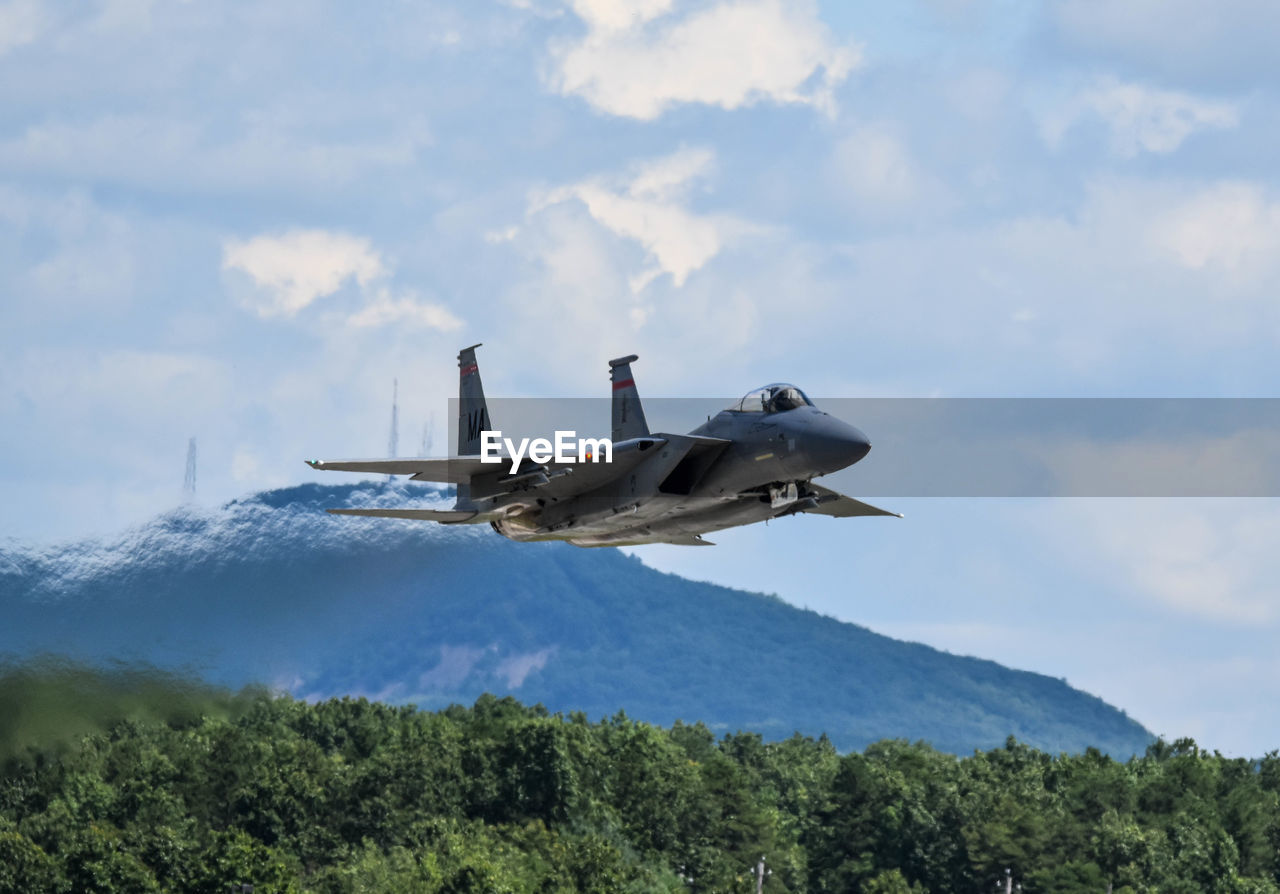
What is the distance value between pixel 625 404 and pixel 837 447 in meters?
8.67

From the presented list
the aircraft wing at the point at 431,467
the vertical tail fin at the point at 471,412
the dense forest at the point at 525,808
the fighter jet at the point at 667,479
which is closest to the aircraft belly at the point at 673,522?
the fighter jet at the point at 667,479

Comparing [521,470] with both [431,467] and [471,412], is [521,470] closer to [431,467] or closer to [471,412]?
[431,467]

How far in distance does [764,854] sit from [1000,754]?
28.7 m

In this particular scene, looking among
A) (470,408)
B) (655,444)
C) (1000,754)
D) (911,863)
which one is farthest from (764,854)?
(655,444)

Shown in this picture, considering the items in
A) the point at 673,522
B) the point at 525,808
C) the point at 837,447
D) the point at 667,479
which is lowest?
the point at 525,808

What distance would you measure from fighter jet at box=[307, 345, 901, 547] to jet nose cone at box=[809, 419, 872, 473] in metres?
0.02

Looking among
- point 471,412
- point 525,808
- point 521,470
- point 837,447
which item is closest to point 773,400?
point 837,447

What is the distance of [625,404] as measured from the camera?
4509cm

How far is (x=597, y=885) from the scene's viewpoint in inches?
3201

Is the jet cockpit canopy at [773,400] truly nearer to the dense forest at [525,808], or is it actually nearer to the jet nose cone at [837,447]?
the jet nose cone at [837,447]

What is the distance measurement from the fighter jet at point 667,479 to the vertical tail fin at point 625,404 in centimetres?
85

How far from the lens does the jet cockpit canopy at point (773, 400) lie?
3944cm

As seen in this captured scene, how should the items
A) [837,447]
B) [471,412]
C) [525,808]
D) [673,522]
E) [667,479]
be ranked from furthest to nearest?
1. [525,808]
2. [471,412]
3. [673,522]
4. [667,479]
5. [837,447]

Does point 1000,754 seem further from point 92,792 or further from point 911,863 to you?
point 92,792
